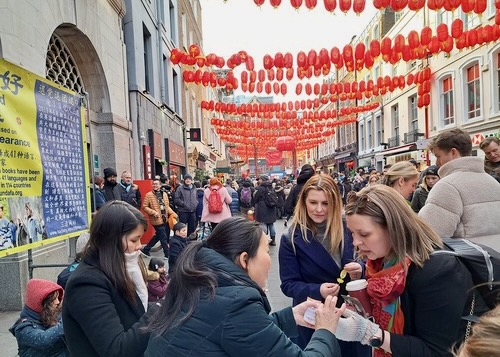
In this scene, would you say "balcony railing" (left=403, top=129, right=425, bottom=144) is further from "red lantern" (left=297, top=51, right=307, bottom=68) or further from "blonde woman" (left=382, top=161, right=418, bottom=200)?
"blonde woman" (left=382, top=161, right=418, bottom=200)

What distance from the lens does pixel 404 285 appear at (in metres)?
1.46

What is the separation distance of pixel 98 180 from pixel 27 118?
465cm

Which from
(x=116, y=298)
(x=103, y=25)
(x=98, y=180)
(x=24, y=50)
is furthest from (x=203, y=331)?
(x=103, y=25)

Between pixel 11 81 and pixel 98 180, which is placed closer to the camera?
pixel 11 81

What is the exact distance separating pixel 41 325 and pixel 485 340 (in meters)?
Answer: 2.53

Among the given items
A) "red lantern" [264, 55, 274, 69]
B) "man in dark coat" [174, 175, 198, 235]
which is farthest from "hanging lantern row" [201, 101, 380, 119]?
"man in dark coat" [174, 175, 198, 235]

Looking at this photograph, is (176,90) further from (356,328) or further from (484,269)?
(484,269)

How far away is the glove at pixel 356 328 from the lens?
1522mm

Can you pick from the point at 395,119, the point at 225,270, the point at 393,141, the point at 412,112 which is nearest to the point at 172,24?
the point at 412,112

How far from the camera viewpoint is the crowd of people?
48.8 inches

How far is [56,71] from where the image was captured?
733 centimetres

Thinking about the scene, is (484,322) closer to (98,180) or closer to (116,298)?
(116,298)

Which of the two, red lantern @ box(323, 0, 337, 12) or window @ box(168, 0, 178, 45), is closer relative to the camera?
red lantern @ box(323, 0, 337, 12)

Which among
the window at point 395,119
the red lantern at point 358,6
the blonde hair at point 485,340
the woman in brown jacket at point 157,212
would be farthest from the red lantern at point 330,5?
the window at point 395,119
